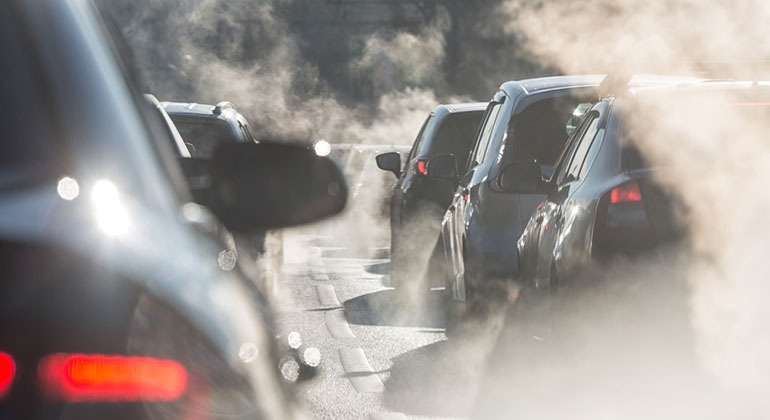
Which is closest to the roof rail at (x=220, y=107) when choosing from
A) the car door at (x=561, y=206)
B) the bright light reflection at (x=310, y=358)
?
the car door at (x=561, y=206)

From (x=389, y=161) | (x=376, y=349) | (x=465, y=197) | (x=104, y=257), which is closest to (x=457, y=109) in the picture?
(x=389, y=161)

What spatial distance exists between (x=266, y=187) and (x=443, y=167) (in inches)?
330

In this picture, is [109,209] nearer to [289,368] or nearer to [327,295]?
[289,368]

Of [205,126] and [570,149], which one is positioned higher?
[570,149]

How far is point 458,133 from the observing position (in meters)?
12.7

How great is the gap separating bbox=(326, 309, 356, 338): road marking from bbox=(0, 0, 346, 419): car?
7.73 meters

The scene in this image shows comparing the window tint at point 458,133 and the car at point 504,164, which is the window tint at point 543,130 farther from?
the window tint at point 458,133

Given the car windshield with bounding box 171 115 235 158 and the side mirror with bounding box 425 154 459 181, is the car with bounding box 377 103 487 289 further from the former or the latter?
the car windshield with bounding box 171 115 235 158

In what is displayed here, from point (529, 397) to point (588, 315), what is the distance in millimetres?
1787

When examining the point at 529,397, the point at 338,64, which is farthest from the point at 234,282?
the point at 338,64

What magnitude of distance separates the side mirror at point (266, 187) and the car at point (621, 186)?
2.80 meters

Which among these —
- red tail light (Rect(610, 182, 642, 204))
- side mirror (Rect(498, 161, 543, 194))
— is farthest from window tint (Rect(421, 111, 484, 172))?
red tail light (Rect(610, 182, 642, 204))

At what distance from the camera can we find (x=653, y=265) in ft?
17.1

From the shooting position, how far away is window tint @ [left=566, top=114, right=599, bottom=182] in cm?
629
